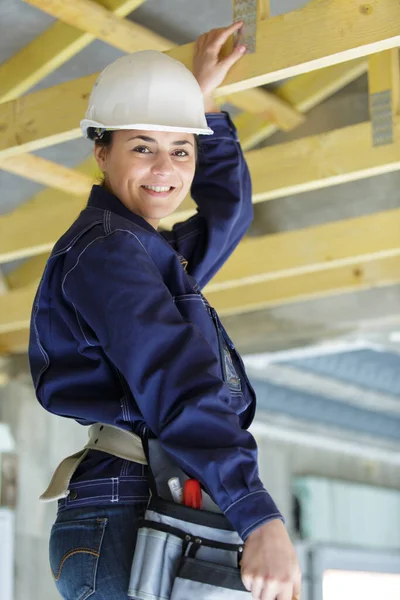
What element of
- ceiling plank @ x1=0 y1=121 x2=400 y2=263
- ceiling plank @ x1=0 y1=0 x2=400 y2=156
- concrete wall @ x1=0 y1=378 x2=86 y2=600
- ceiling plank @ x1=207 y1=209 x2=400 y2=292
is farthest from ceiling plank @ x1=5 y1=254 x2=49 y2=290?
ceiling plank @ x1=0 y1=0 x2=400 y2=156

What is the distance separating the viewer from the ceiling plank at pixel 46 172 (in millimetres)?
4328

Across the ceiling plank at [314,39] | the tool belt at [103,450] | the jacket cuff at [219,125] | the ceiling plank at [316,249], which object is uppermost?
the ceiling plank at [316,249]

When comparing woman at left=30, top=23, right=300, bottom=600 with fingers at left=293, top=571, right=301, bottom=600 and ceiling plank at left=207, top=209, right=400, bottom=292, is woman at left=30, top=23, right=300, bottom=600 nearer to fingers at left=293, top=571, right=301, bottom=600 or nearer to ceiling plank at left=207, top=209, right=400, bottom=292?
fingers at left=293, top=571, right=301, bottom=600

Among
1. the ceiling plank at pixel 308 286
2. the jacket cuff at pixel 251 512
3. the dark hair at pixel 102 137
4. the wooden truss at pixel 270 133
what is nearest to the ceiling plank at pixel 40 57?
the wooden truss at pixel 270 133

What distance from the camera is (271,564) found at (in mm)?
1481

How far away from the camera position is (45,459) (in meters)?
6.51

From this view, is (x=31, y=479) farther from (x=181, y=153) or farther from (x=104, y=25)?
(x=181, y=153)

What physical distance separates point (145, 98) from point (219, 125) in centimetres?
60

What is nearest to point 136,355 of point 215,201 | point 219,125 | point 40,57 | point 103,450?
point 103,450

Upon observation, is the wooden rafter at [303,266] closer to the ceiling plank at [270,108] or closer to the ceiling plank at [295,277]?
the ceiling plank at [295,277]

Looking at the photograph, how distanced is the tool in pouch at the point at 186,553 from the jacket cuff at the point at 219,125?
1.12m

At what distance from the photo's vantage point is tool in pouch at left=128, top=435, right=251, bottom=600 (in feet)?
5.13

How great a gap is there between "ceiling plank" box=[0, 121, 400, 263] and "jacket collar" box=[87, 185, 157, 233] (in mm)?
2194

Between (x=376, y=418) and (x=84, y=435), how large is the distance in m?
3.18
